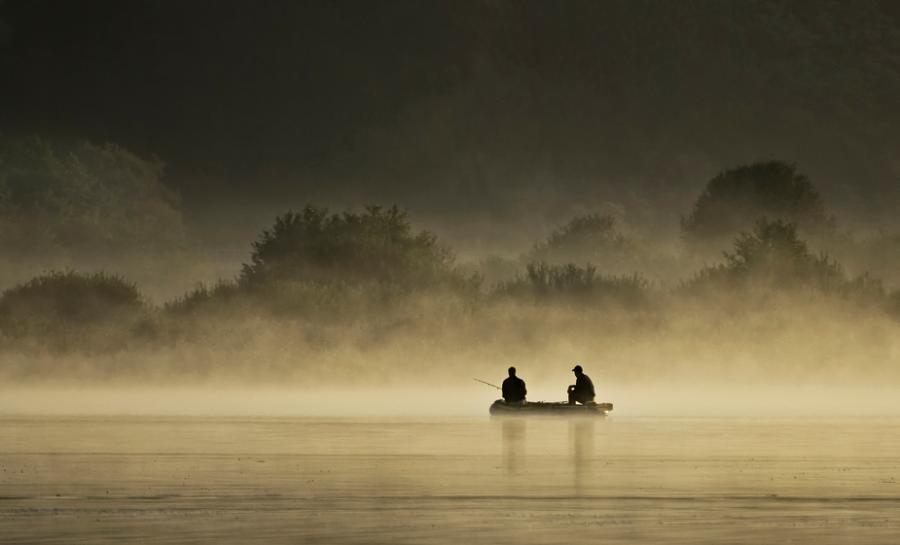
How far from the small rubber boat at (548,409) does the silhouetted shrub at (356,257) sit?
37.8 metres

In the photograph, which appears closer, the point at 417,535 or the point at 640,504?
the point at 417,535

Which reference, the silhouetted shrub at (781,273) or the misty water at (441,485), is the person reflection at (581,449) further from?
the silhouetted shrub at (781,273)

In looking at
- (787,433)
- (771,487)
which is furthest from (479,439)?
(771,487)

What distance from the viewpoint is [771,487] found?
29.0 m

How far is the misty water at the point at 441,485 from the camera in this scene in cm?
2361

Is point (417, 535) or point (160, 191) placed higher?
point (160, 191)

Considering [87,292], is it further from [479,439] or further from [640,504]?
[640,504]

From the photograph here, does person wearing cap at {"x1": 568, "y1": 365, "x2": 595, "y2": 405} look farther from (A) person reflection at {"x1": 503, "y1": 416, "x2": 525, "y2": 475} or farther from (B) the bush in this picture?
(B) the bush

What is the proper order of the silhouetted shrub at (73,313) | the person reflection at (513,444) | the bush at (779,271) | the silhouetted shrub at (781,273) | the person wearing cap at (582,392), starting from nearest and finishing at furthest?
the person reflection at (513,444) → the person wearing cap at (582,392) → the silhouetted shrub at (73,313) → the silhouetted shrub at (781,273) → the bush at (779,271)

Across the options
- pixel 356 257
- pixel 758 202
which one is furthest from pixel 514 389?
pixel 758 202

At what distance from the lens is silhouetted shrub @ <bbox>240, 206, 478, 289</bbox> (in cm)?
→ 9306

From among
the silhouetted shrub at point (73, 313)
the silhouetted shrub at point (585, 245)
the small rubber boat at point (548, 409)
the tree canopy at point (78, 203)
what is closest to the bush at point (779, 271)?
the silhouetted shrub at point (73, 313)

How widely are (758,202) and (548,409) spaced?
85961mm

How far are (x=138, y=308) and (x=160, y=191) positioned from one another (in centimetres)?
9437
